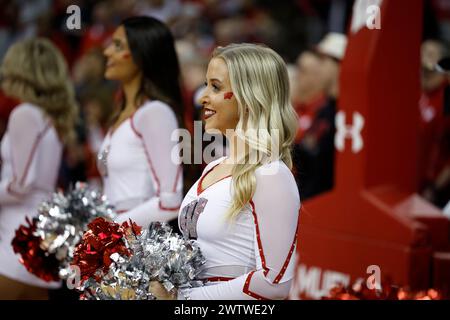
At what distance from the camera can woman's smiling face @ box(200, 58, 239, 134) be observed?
11.7ft

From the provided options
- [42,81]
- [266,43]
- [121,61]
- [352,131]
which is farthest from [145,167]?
[266,43]

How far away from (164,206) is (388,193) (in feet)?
5.31

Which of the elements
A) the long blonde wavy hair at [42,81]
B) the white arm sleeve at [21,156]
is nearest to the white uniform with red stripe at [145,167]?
the white arm sleeve at [21,156]

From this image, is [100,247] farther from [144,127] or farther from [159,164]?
[144,127]

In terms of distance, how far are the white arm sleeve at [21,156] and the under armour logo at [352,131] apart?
178cm

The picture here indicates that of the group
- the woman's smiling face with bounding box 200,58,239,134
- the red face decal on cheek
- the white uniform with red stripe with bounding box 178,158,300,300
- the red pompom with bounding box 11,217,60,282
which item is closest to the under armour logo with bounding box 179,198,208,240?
the white uniform with red stripe with bounding box 178,158,300,300

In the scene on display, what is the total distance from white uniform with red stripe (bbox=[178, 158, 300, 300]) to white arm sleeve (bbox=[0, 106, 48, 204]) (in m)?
2.12

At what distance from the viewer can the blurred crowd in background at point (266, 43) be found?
24.8 feet

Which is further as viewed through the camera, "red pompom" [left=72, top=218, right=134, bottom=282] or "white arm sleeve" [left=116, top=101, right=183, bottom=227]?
"white arm sleeve" [left=116, top=101, right=183, bottom=227]

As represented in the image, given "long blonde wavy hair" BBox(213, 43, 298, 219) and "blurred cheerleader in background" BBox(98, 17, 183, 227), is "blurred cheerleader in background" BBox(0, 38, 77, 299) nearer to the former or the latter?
"blurred cheerleader in background" BBox(98, 17, 183, 227)

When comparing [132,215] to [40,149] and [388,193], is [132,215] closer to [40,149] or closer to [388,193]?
[40,149]

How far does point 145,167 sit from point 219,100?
1458 millimetres

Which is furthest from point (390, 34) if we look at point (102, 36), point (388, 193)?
point (102, 36)

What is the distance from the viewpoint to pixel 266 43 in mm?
10688
